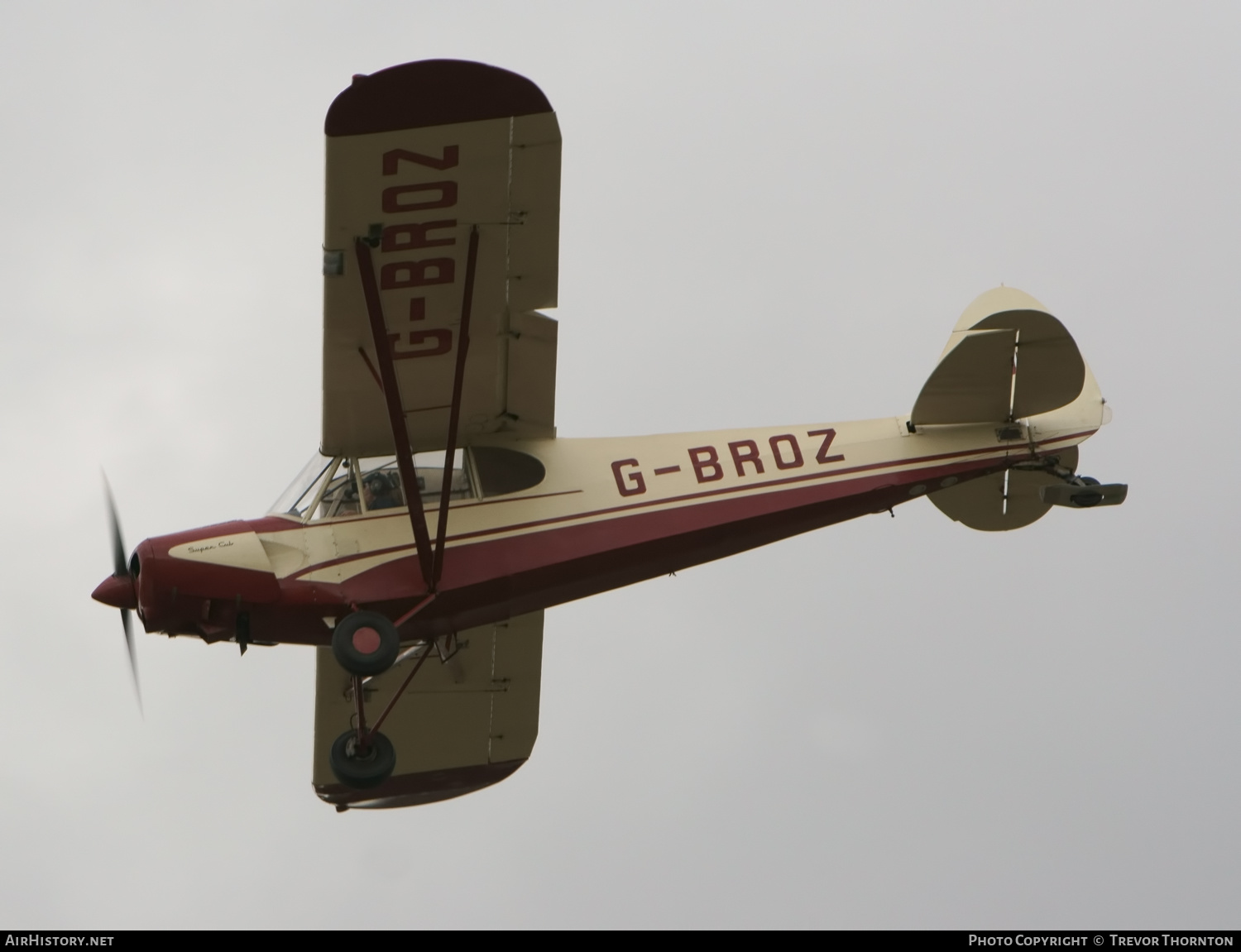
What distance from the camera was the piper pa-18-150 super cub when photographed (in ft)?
39.7

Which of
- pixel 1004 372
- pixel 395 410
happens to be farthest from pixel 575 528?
pixel 1004 372

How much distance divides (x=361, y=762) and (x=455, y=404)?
9.07 ft

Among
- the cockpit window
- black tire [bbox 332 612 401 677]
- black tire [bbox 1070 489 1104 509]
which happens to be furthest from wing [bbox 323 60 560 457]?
black tire [bbox 1070 489 1104 509]

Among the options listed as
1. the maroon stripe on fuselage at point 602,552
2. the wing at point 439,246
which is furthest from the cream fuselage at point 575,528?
the wing at point 439,246

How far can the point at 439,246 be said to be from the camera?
39.4ft

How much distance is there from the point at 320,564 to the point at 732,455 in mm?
3228

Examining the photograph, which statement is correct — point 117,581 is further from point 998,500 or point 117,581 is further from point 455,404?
point 998,500

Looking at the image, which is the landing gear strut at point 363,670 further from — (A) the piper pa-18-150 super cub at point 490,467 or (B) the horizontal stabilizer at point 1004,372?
(B) the horizontal stabilizer at point 1004,372

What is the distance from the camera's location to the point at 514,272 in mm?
12375

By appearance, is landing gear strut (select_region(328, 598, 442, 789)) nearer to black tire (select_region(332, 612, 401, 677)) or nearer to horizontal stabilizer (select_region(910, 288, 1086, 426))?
black tire (select_region(332, 612, 401, 677))

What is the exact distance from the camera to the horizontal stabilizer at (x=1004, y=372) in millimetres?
12906

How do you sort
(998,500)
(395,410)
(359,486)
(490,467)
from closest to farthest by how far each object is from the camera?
1. (395,410)
2. (359,486)
3. (490,467)
4. (998,500)
